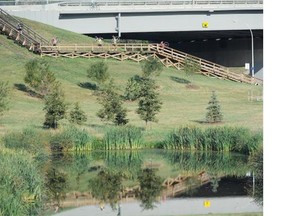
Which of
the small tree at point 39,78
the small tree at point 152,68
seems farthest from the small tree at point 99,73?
the small tree at point 39,78

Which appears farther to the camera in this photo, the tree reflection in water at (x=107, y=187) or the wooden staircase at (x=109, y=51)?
the wooden staircase at (x=109, y=51)

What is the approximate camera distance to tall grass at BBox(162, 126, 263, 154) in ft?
118

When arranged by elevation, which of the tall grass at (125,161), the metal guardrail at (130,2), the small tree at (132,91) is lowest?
the tall grass at (125,161)

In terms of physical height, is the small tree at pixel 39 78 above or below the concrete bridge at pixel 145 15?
below

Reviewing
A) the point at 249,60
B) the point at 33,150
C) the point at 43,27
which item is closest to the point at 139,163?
the point at 33,150

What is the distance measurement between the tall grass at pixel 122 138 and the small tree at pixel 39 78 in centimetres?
1470

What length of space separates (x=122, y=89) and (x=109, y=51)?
12.2 meters

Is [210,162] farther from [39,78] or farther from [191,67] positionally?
[191,67]

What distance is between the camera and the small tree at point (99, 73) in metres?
57.9

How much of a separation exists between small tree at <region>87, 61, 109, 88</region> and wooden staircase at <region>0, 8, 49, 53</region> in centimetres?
969

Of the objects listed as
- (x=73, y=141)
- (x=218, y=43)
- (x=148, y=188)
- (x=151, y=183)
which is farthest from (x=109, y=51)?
(x=148, y=188)

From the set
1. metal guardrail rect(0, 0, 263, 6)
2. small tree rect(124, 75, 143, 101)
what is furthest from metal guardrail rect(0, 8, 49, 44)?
small tree rect(124, 75, 143, 101)

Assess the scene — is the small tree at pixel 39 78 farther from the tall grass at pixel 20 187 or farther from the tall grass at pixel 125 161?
the tall grass at pixel 20 187
